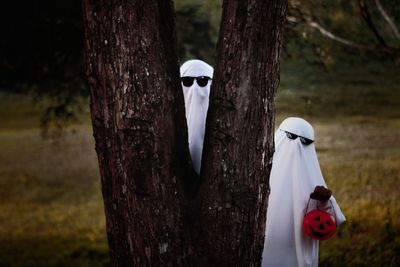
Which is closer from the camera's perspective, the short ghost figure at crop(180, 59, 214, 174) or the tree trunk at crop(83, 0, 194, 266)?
the tree trunk at crop(83, 0, 194, 266)

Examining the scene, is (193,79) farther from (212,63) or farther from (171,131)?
(212,63)

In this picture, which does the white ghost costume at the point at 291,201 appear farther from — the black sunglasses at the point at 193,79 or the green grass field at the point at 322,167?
the green grass field at the point at 322,167

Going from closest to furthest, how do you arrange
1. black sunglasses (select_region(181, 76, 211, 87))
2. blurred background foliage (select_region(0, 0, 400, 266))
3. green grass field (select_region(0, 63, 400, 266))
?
black sunglasses (select_region(181, 76, 211, 87)) < green grass field (select_region(0, 63, 400, 266)) < blurred background foliage (select_region(0, 0, 400, 266))

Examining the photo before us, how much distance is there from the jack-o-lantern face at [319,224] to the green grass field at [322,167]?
3.11 m

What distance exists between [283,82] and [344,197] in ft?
8.45

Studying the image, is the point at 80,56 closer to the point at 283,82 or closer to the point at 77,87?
the point at 77,87

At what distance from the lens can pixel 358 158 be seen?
32.1 ft

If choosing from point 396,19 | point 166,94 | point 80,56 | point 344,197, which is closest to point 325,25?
point 396,19

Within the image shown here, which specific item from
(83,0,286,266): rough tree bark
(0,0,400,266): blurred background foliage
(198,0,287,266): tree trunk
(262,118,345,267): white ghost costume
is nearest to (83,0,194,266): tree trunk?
(83,0,286,266): rough tree bark

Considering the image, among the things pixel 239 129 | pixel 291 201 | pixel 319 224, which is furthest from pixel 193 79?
pixel 239 129

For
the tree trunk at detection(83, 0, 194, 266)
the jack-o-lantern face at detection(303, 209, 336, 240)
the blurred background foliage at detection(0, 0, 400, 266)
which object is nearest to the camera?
the tree trunk at detection(83, 0, 194, 266)

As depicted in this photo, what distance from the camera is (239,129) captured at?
2.80m

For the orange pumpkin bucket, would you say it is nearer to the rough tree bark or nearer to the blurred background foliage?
the rough tree bark

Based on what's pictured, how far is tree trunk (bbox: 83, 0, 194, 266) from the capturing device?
272cm
